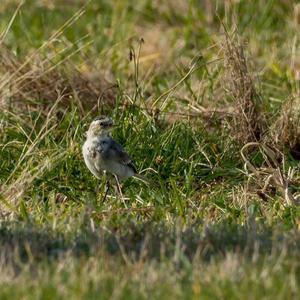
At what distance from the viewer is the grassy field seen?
570cm

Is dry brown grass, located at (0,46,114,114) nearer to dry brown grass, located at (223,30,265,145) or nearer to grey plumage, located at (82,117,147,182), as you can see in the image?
dry brown grass, located at (223,30,265,145)

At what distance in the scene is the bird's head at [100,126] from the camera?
27.1 ft

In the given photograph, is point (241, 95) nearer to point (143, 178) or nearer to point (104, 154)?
point (143, 178)

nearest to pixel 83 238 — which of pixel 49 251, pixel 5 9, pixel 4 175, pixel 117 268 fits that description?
pixel 49 251

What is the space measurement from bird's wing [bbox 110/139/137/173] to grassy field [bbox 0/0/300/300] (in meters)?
0.24

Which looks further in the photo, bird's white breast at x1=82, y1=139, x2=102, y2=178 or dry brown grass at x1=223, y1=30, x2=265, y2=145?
dry brown grass at x1=223, y1=30, x2=265, y2=145

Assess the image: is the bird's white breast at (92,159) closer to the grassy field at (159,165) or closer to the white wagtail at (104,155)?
the white wagtail at (104,155)

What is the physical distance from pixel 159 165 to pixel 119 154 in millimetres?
605

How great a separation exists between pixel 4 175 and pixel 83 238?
215 cm

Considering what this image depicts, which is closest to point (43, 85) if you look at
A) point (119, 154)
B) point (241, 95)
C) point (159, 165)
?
point (159, 165)

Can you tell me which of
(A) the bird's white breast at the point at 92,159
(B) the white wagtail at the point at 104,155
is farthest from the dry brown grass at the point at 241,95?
(A) the bird's white breast at the point at 92,159

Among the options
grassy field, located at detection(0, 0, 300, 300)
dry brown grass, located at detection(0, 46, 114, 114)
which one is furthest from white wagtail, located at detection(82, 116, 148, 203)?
dry brown grass, located at detection(0, 46, 114, 114)

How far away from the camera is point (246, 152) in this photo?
9109mm

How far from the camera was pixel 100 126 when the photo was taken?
8281mm
